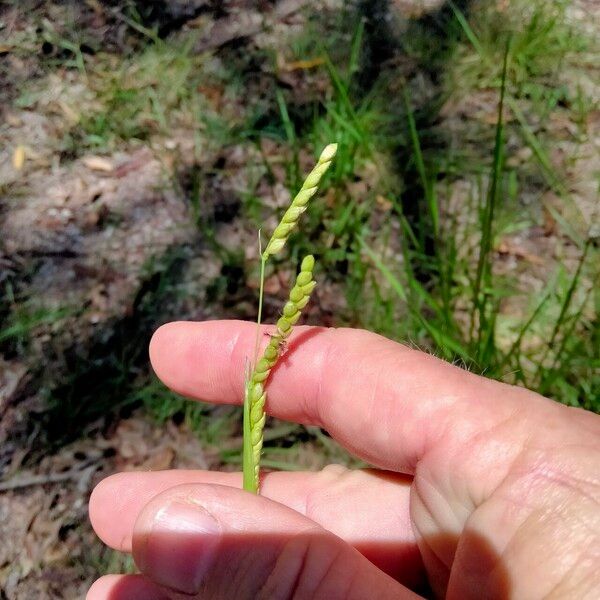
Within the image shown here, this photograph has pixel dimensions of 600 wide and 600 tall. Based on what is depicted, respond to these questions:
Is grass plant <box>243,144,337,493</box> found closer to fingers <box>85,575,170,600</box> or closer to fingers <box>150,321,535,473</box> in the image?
fingers <box>150,321,535,473</box>

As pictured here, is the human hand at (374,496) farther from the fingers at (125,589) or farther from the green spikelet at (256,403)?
the green spikelet at (256,403)

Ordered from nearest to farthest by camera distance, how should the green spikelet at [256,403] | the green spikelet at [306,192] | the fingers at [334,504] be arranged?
the green spikelet at [306,192]
the green spikelet at [256,403]
the fingers at [334,504]

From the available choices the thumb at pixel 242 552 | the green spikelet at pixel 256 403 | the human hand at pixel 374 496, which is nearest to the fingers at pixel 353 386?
the human hand at pixel 374 496

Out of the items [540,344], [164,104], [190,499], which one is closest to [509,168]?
[540,344]

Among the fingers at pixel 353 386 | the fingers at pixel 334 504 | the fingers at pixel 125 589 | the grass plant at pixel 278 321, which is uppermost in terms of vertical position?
the grass plant at pixel 278 321

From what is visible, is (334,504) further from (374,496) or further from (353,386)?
(353,386)

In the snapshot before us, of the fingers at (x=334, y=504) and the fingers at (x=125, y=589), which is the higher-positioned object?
the fingers at (x=334, y=504)

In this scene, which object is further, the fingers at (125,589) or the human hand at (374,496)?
the fingers at (125,589)

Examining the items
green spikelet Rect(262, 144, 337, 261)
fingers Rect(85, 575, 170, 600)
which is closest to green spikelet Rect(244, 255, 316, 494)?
green spikelet Rect(262, 144, 337, 261)

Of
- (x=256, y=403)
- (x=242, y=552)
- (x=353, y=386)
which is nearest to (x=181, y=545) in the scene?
(x=242, y=552)

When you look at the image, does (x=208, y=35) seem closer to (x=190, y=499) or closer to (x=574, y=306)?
(x=574, y=306)
